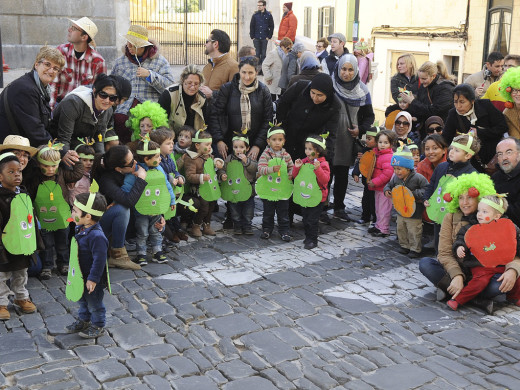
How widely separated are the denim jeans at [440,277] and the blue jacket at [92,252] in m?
3.03

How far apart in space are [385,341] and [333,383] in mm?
847

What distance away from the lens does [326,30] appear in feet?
94.0

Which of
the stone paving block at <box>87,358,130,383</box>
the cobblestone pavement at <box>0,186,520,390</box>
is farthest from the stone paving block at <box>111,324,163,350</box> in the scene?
the stone paving block at <box>87,358,130,383</box>

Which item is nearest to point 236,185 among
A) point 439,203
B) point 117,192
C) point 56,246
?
point 117,192

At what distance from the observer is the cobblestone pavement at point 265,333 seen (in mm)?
4945

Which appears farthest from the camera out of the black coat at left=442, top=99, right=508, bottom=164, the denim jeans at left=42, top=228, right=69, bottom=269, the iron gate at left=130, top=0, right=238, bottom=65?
the iron gate at left=130, top=0, right=238, bottom=65

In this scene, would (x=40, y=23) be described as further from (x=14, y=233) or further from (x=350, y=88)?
(x=14, y=233)

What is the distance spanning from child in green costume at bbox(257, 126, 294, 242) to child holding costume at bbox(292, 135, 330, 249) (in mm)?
218

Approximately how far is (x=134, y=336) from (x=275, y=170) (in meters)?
2.99

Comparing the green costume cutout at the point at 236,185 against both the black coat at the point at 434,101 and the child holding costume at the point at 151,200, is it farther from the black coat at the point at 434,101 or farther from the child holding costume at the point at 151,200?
the black coat at the point at 434,101

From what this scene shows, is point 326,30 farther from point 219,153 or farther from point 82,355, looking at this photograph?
point 82,355

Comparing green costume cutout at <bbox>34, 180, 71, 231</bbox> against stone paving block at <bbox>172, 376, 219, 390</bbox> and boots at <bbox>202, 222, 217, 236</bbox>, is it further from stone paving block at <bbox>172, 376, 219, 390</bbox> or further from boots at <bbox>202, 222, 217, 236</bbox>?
stone paving block at <bbox>172, 376, 219, 390</bbox>

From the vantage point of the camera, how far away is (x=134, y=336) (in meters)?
5.56

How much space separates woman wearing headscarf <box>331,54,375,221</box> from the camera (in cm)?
852
